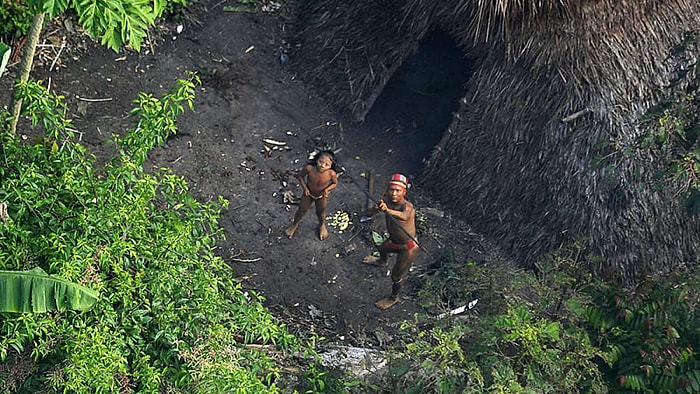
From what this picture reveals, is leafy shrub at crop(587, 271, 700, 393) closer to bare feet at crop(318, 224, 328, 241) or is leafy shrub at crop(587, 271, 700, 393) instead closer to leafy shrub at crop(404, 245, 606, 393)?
leafy shrub at crop(404, 245, 606, 393)

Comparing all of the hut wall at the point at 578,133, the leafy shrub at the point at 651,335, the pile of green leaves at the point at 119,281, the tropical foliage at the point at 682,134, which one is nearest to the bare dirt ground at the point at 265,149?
the hut wall at the point at 578,133

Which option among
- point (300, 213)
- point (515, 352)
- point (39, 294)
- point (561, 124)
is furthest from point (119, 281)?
point (561, 124)

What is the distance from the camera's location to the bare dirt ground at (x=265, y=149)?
667 cm

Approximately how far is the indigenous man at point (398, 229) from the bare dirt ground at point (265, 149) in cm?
29

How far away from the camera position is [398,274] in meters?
6.41

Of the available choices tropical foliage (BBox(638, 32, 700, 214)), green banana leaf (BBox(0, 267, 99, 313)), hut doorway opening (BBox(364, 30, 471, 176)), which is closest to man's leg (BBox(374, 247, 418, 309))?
hut doorway opening (BBox(364, 30, 471, 176))

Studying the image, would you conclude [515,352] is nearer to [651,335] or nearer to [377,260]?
[651,335]

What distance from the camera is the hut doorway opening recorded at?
8031 millimetres

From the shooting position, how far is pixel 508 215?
7191mm

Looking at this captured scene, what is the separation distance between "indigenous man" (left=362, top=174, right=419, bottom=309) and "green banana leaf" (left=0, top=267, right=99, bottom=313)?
2691 millimetres

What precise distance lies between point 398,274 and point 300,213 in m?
1.02

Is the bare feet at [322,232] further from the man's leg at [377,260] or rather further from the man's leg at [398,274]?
the man's leg at [398,274]

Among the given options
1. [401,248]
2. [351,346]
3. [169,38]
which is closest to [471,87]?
[401,248]

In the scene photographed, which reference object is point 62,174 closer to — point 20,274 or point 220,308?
point 20,274
